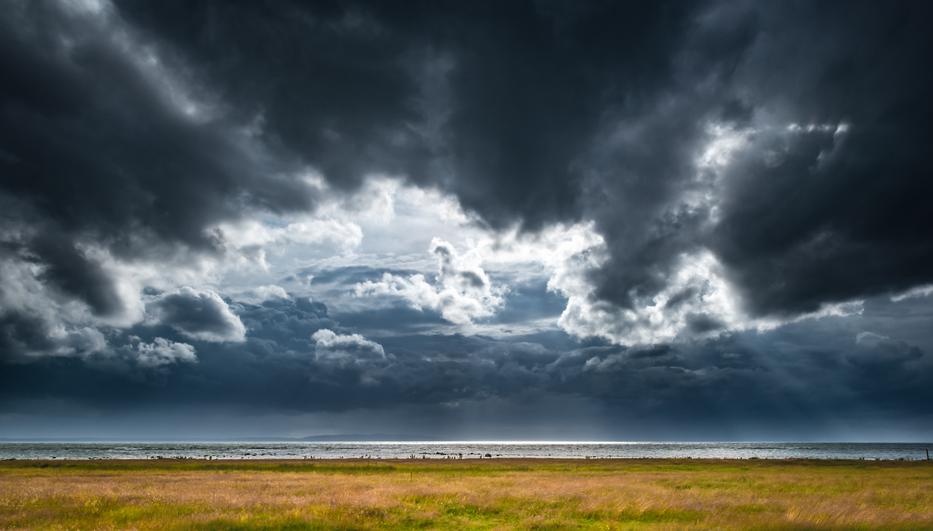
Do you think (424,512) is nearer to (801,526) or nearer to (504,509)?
(504,509)

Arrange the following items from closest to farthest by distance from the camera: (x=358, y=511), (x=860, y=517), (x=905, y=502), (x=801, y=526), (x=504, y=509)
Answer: (x=801, y=526) → (x=860, y=517) → (x=358, y=511) → (x=504, y=509) → (x=905, y=502)

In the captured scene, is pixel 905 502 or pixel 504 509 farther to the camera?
pixel 905 502

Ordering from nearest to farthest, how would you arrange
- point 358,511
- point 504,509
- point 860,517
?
1. point 860,517
2. point 358,511
3. point 504,509

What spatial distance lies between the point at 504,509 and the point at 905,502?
23296 mm

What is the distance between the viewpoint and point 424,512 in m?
25.0

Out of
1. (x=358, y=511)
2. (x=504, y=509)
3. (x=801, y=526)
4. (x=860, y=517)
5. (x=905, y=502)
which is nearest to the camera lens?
(x=801, y=526)

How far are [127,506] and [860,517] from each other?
108ft

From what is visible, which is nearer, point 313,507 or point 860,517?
point 860,517

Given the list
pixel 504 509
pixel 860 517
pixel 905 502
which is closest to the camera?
pixel 860 517

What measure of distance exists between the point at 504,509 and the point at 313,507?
366 inches

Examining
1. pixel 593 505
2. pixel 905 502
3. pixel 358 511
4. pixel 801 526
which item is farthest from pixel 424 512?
pixel 905 502

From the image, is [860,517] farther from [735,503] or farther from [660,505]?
[660,505]

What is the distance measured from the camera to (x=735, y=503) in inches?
1077

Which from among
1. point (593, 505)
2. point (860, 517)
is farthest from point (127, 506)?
point (860, 517)
